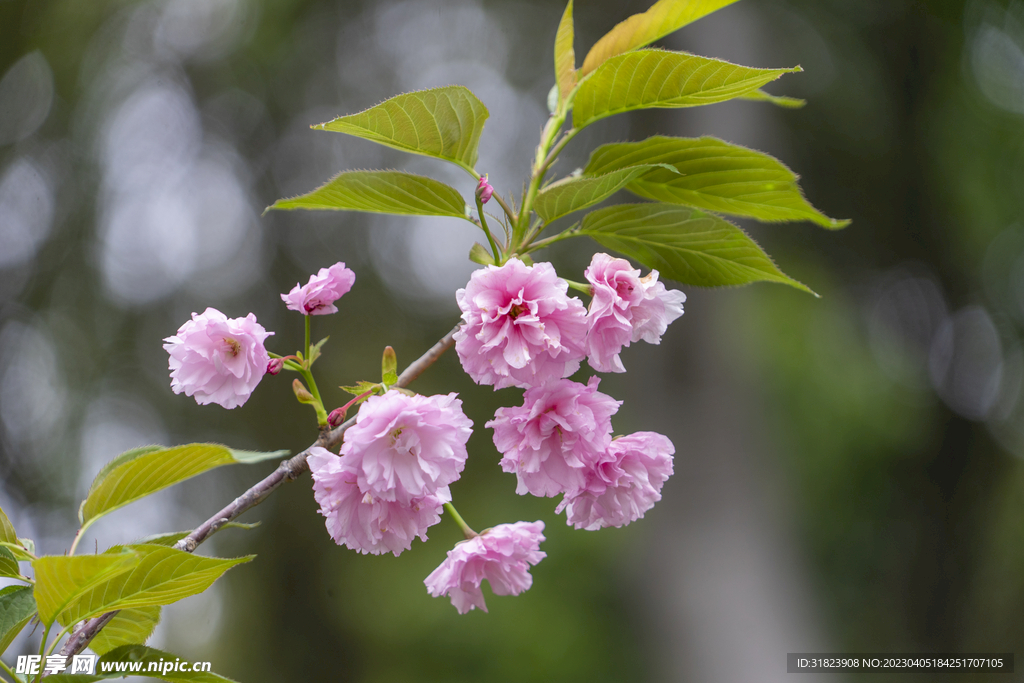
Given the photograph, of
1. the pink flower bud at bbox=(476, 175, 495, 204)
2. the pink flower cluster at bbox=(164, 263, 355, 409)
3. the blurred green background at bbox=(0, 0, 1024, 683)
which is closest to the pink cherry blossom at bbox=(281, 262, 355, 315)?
the pink flower cluster at bbox=(164, 263, 355, 409)

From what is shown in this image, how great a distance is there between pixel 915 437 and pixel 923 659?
1.17 meters

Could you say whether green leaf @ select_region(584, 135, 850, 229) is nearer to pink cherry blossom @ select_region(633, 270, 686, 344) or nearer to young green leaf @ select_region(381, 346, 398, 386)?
pink cherry blossom @ select_region(633, 270, 686, 344)

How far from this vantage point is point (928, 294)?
3443 millimetres

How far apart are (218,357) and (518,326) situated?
27 cm

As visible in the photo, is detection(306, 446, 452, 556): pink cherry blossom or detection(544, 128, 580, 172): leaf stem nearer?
detection(306, 446, 452, 556): pink cherry blossom

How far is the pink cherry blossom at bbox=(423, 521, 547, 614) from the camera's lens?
0.60 meters

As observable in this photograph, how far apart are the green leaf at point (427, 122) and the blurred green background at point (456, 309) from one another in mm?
1966

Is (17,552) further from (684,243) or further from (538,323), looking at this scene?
(684,243)

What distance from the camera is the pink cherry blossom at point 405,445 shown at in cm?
45

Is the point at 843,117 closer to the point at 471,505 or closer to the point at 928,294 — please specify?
the point at 928,294

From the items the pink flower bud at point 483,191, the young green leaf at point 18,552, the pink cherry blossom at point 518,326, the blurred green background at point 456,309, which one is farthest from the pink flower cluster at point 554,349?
the blurred green background at point 456,309

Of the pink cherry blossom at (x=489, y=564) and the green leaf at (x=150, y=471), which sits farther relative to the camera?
the pink cherry blossom at (x=489, y=564)

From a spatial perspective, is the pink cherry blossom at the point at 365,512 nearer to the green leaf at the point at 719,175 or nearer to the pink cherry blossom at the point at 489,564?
the pink cherry blossom at the point at 489,564

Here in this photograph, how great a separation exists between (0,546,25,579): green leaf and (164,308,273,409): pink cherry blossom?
181mm
